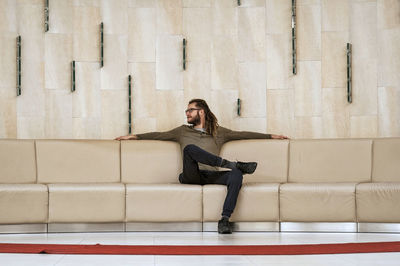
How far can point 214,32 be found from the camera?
6.66m

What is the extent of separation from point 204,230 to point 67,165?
1.45 m

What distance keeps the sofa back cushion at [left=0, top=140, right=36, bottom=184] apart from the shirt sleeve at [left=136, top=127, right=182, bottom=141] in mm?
1037

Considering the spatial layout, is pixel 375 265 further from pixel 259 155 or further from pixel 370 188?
pixel 259 155

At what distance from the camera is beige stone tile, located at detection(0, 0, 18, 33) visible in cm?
649

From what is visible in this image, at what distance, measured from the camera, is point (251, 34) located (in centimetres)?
667

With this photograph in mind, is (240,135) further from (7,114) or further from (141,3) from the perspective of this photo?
(7,114)

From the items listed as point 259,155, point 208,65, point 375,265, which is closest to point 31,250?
point 375,265

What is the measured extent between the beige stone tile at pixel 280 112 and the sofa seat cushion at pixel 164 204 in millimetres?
1461

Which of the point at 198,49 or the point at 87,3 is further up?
the point at 87,3

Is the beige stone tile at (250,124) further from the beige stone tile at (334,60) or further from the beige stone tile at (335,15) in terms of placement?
the beige stone tile at (335,15)

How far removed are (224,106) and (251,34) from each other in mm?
820

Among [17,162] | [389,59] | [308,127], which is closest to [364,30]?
[389,59]

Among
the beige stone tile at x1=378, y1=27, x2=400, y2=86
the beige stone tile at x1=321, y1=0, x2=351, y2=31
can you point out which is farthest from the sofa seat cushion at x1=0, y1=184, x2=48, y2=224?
the beige stone tile at x1=378, y1=27, x2=400, y2=86

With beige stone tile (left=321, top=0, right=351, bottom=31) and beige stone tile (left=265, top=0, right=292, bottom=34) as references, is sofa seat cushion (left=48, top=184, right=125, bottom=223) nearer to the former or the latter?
beige stone tile (left=265, top=0, right=292, bottom=34)
